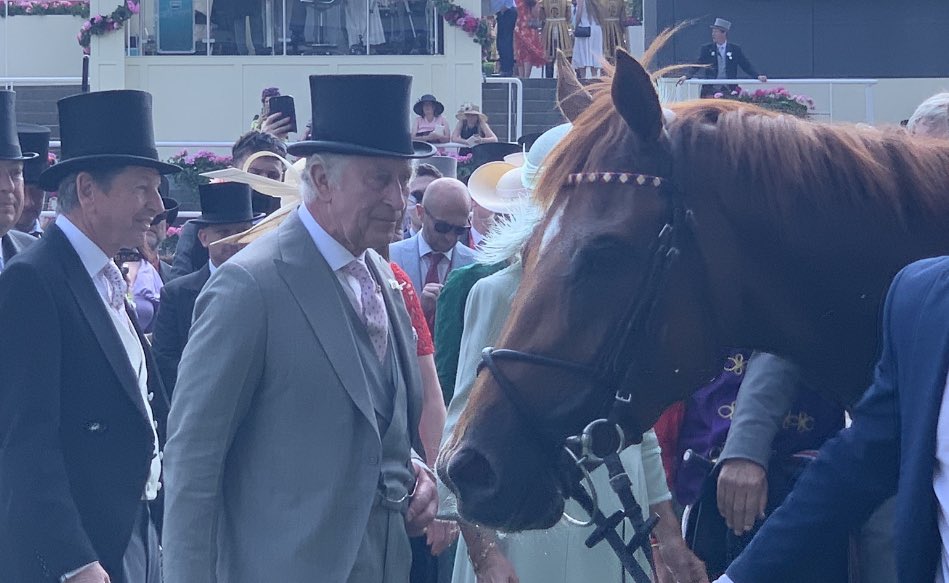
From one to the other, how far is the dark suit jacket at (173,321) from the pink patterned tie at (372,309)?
115 inches

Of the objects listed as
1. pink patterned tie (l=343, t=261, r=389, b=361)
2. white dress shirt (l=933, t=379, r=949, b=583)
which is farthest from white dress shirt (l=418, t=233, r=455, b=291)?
white dress shirt (l=933, t=379, r=949, b=583)

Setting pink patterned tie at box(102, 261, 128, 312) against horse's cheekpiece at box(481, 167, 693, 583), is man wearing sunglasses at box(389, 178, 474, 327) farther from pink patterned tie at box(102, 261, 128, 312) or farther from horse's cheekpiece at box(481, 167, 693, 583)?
horse's cheekpiece at box(481, 167, 693, 583)

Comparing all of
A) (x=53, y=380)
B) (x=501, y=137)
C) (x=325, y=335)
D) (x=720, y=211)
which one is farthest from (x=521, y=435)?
(x=501, y=137)

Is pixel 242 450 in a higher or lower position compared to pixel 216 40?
lower

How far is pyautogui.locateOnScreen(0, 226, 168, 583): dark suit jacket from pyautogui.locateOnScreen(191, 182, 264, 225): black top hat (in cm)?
300

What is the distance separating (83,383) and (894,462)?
105 inches

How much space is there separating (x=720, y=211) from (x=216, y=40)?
23.0m

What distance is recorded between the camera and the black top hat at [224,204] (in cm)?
750

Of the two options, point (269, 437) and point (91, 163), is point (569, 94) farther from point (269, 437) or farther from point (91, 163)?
point (91, 163)

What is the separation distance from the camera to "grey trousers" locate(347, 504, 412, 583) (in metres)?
3.75

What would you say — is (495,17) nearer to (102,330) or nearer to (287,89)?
(287,89)

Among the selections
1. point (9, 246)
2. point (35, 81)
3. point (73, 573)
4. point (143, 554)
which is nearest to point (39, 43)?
point (35, 81)

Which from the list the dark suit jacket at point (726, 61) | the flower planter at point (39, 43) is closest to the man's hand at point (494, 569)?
the dark suit jacket at point (726, 61)

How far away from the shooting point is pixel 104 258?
14.9 feet
